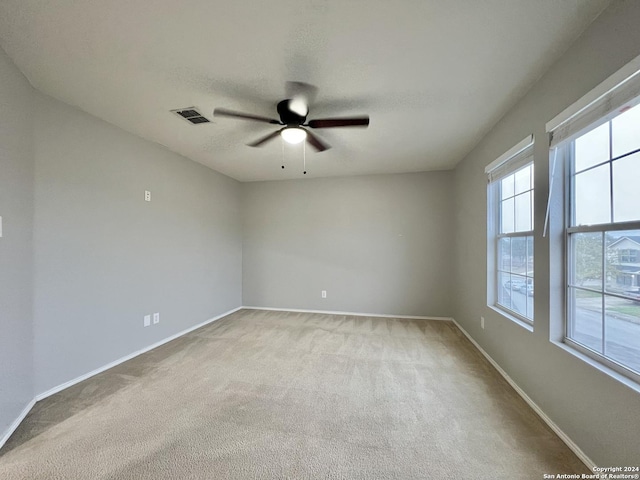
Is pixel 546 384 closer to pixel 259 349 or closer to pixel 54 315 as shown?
pixel 259 349

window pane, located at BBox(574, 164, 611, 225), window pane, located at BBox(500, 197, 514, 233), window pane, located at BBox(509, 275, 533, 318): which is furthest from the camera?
window pane, located at BBox(500, 197, 514, 233)

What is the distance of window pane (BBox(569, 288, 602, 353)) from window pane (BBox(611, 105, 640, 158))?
2.69ft

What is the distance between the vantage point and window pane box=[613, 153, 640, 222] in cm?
125

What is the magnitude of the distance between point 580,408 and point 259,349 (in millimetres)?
2731

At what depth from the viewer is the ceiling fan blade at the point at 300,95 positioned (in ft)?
6.23

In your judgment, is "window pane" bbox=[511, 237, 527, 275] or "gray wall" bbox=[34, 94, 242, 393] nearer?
"gray wall" bbox=[34, 94, 242, 393]

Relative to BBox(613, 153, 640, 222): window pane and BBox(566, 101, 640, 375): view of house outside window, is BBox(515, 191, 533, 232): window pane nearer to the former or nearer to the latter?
BBox(566, 101, 640, 375): view of house outside window

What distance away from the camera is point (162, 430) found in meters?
1.67

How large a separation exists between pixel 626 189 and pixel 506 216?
1.33 meters

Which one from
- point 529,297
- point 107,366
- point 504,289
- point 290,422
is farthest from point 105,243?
point 504,289

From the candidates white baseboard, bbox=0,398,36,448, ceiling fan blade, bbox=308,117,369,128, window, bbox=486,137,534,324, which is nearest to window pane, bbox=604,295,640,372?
window, bbox=486,137,534,324

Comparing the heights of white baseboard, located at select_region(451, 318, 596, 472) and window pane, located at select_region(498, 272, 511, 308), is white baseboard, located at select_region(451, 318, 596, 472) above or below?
below

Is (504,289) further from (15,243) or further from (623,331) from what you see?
(15,243)

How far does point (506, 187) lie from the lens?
2621mm
